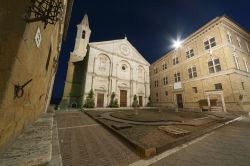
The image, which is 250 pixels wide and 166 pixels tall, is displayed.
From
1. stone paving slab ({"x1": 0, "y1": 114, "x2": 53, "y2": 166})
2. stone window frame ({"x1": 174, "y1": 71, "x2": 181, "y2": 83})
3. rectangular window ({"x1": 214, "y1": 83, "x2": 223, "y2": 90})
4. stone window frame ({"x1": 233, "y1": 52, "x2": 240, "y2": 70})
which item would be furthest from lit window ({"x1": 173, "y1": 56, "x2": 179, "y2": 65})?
stone paving slab ({"x1": 0, "y1": 114, "x2": 53, "y2": 166})

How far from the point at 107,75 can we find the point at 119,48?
23.5 feet

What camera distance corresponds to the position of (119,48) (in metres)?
23.2

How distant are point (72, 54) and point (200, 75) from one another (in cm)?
2867

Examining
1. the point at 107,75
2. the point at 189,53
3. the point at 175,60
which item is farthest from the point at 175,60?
the point at 107,75

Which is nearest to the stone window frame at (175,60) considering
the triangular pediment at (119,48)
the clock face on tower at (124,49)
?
the triangular pediment at (119,48)

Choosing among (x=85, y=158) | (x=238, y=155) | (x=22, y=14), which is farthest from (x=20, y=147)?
(x=238, y=155)

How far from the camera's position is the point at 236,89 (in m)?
12.6

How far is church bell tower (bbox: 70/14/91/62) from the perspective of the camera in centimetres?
2753

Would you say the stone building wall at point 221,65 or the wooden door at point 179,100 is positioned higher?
the stone building wall at point 221,65

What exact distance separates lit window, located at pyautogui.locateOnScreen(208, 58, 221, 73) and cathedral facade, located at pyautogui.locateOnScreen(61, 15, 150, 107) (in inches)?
492

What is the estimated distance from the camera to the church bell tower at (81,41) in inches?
1084

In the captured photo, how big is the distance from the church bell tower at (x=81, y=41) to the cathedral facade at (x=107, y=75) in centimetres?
25

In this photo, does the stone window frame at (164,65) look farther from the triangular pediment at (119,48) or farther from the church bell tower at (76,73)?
the church bell tower at (76,73)

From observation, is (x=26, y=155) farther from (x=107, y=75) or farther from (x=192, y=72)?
(x=192, y=72)
